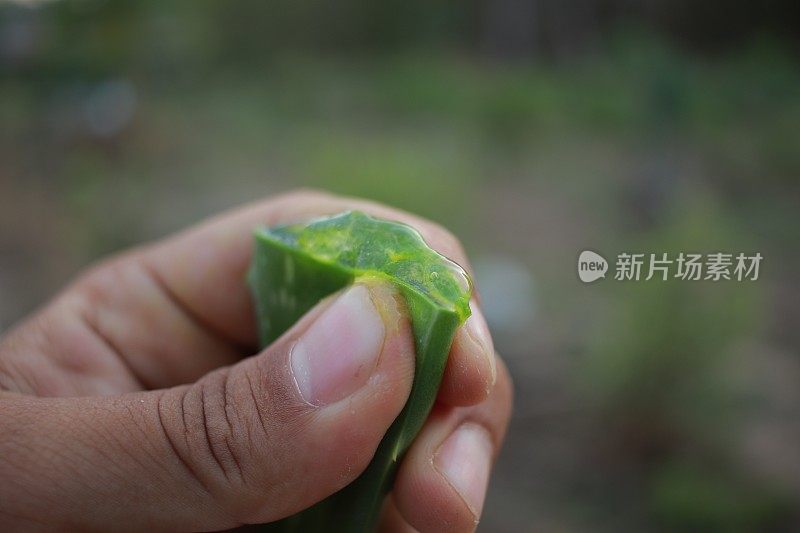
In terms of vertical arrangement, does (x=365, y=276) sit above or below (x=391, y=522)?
above

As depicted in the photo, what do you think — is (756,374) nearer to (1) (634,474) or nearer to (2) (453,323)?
(1) (634,474)

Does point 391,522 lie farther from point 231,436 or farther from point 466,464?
point 231,436

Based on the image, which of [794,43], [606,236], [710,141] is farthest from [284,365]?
[794,43]

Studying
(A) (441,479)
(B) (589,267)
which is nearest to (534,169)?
(B) (589,267)

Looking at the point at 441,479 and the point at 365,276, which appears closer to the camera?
the point at 365,276

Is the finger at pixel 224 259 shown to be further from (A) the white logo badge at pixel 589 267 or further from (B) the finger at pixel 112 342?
(A) the white logo badge at pixel 589 267

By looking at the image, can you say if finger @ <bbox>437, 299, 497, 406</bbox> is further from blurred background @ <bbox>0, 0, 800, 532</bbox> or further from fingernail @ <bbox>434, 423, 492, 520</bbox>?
blurred background @ <bbox>0, 0, 800, 532</bbox>

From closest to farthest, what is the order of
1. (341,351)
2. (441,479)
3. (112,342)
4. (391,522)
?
(341,351), (441,479), (391,522), (112,342)
